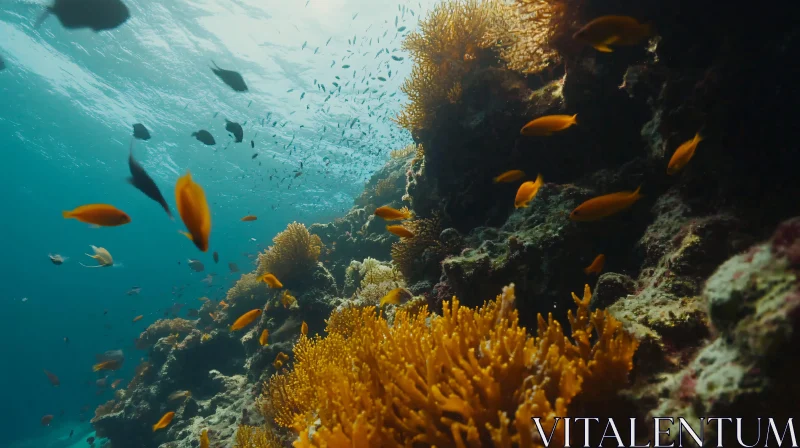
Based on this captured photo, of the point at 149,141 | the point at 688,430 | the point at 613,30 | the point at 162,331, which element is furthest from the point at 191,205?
the point at 149,141

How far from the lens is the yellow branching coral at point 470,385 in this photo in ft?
5.52

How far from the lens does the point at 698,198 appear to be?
2932 millimetres

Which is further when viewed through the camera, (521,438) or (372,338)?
(372,338)

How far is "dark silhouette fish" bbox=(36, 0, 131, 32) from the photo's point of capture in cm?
785

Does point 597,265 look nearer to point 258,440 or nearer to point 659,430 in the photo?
point 659,430

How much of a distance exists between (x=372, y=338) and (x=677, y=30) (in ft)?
13.3

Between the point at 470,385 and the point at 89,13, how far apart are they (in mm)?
11806

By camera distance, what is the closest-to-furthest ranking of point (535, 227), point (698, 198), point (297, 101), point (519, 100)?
point (698, 198), point (535, 227), point (519, 100), point (297, 101)

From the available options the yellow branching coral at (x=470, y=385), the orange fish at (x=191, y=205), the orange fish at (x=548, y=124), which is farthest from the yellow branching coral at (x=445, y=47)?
the orange fish at (x=191, y=205)

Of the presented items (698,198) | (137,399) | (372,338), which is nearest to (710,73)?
(698,198)

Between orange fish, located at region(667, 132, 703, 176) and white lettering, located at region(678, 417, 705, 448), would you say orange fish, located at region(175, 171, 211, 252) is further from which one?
orange fish, located at region(667, 132, 703, 176)

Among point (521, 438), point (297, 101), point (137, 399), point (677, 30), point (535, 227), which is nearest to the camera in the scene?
point (521, 438)

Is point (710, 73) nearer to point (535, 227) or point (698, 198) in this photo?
point (698, 198)

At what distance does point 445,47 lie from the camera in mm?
6699
